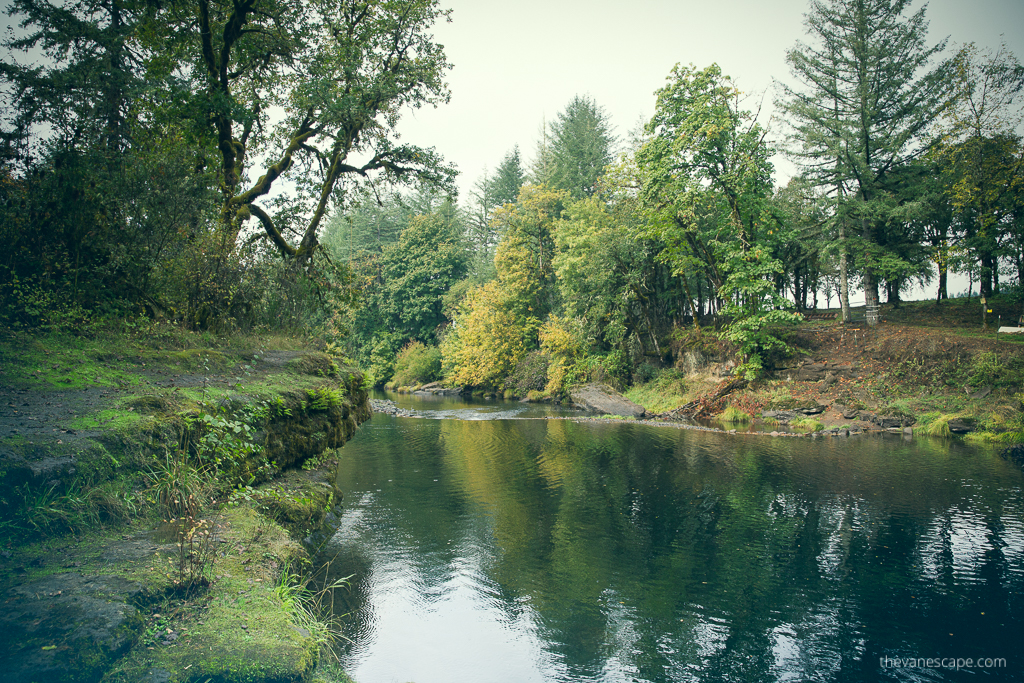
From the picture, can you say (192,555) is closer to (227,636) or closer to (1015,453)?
(227,636)

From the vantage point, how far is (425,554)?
27.4 feet

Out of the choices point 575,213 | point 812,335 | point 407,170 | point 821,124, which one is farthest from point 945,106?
point 407,170

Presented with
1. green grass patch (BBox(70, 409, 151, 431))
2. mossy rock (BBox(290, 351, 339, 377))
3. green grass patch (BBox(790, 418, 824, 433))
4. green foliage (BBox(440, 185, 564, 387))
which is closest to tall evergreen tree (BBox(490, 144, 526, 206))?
green foliage (BBox(440, 185, 564, 387))

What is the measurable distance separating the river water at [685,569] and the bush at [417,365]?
95.4ft

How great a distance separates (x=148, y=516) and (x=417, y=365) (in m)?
39.0

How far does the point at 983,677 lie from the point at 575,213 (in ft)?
90.9

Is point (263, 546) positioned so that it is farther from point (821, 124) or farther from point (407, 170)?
point (821, 124)

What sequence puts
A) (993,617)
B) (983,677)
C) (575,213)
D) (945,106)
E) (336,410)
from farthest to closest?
(575,213)
(945,106)
(336,410)
(993,617)
(983,677)

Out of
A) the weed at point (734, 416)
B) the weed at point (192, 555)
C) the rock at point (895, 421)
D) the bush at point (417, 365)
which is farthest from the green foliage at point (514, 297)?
the weed at point (192, 555)

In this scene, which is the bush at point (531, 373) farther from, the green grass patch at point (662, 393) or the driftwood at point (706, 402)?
the driftwood at point (706, 402)

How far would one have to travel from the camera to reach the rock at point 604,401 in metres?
25.7

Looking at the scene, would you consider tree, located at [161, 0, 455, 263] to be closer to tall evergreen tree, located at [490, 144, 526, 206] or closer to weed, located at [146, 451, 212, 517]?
weed, located at [146, 451, 212, 517]

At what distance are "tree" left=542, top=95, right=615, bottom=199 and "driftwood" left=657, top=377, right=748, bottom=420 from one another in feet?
68.5

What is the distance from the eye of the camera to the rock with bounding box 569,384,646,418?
25656 millimetres
